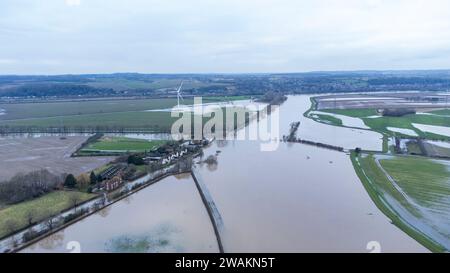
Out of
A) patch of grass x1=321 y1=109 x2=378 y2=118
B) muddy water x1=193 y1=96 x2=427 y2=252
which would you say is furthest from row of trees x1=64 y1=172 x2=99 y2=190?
patch of grass x1=321 y1=109 x2=378 y2=118

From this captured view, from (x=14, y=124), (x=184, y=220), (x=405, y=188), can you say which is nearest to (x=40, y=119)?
(x=14, y=124)

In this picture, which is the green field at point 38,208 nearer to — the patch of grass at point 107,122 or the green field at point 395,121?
the patch of grass at point 107,122

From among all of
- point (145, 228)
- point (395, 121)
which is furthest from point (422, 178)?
point (395, 121)

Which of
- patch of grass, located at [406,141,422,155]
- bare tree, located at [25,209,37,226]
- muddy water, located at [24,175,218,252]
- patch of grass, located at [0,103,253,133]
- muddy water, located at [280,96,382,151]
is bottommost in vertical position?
muddy water, located at [24,175,218,252]

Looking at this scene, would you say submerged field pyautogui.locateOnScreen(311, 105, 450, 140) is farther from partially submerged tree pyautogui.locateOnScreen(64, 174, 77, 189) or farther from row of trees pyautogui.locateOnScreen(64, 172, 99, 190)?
partially submerged tree pyautogui.locateOnScreen(64, 174, 77, 189)

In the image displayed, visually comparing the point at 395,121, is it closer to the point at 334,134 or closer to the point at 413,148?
the point at 334,134

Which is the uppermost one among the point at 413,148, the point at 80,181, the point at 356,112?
the point at 356,112
